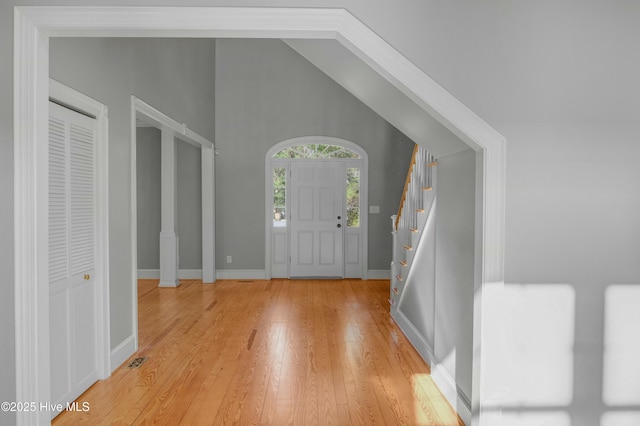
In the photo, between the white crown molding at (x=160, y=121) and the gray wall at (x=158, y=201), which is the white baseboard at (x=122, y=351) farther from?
the gray wall at (x=158, y=201)

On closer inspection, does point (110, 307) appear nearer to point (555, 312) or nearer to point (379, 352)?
point (379, 352)

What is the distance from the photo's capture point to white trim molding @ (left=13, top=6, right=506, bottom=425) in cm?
193

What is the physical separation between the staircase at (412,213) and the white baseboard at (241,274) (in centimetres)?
305

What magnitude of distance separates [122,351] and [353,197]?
4741 mm

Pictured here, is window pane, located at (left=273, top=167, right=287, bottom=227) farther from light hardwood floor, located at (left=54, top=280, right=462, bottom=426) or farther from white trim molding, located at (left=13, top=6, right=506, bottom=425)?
white trim molding, located at (left=13, top=6, right=506, bottom=425)

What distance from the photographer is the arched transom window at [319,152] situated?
24.2ft

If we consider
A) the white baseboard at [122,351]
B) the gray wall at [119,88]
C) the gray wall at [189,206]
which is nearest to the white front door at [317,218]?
the gray wall at [189,206]

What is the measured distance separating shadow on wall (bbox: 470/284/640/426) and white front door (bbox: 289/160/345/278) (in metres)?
5.30

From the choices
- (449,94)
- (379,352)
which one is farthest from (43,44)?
(379,352)

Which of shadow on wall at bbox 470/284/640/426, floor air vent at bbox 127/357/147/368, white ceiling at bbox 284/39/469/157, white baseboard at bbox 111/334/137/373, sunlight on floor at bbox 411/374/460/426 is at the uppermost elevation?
white ceiling at bbox 284/39/469/157

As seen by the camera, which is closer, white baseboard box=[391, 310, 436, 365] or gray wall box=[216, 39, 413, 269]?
white baseboard box=[391, 310, 436, 365]

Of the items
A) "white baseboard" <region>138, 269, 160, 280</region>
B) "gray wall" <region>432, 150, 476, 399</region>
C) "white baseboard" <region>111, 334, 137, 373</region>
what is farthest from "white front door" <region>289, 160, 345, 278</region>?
"gray wall" <region>432, 150, 476, 399</region>

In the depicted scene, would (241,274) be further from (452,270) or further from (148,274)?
(452,270)

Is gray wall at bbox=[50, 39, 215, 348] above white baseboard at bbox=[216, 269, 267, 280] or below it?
above
